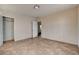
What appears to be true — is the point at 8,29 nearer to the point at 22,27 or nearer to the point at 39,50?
the point at 22,27

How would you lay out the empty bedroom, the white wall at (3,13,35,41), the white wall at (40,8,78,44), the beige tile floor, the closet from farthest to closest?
the white wall at (3,13,35,41) < the closet < the white wall at (40,8,78,44) < the empty bedroom < the beige tile floor

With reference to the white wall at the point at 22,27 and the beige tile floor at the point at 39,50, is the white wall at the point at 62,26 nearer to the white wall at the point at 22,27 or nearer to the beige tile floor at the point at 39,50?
the beige tile floor at the point at 39,50

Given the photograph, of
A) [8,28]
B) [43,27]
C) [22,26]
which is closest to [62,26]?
[43,27]

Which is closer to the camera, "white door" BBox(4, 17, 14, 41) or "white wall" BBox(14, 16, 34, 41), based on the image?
"white door" BBox(4, 17, 14, 41)

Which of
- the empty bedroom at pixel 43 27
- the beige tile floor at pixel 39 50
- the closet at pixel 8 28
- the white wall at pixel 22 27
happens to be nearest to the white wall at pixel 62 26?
the empty bedroom at pixel 43 27

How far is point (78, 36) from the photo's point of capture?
4816 mm

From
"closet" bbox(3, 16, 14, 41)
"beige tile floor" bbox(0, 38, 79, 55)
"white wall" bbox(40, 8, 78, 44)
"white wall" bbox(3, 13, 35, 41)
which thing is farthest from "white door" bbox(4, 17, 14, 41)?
"white wall" bbox(40, 8, 78, 44)

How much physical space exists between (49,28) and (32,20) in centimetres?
205

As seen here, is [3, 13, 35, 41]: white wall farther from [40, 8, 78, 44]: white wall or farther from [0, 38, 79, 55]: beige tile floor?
[0, 38, 79, 55]: beige tile floor

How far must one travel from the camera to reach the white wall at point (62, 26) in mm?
5375

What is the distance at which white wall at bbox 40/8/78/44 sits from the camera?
538 cm

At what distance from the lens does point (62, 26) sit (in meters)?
6.19
